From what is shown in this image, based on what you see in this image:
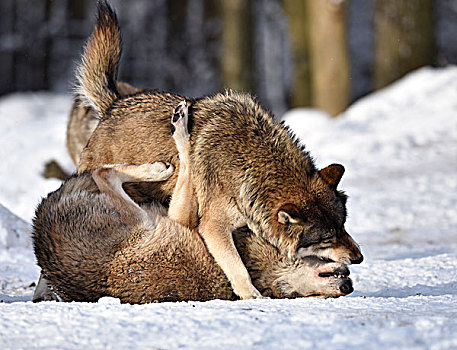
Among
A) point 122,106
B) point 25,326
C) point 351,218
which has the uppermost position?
point 122,106

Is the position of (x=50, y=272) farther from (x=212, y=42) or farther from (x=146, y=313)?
(x=212, y=42)

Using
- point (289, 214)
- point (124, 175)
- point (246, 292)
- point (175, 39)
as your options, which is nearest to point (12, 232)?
point (124, 175)

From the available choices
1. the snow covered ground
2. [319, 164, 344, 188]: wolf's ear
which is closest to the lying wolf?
the snow covered ground

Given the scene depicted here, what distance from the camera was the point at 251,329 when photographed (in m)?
3.07

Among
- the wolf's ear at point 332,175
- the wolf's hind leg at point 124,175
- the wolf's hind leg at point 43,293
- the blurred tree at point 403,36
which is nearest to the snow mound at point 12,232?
→ the wolf's hind leg at point 43,293

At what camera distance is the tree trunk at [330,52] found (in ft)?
43.8

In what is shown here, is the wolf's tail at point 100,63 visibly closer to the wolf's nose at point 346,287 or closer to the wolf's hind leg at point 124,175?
the wolf's hind leg at point 124,175

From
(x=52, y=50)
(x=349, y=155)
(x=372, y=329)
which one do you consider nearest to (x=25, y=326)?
(x=372, y=329)

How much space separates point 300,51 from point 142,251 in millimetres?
13242

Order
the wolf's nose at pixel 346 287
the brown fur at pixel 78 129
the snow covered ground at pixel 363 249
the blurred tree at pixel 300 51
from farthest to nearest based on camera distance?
the blurred tree at pixel 300 51, the brown fur at pixel 78 129, the wolf's nose at pixel 346 287, the snow covered ground at pixel 363 249

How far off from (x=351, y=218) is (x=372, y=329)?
5167 mm

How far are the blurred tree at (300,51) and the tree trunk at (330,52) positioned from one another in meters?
2.67

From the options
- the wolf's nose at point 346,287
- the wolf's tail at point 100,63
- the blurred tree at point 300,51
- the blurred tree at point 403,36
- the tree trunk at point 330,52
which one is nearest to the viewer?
the wolf's nose at point 346,287

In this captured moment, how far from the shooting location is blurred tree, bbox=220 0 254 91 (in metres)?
14.5
